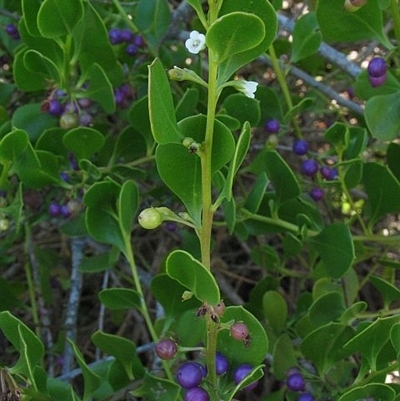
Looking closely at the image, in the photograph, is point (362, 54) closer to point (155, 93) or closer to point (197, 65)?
point (197, 65)

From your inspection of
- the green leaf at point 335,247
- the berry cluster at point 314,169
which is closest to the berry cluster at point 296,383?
the green leaf at point 335,247

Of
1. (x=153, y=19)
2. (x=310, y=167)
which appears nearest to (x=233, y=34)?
(x=310, y=167)

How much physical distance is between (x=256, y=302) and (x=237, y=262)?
0.76 m

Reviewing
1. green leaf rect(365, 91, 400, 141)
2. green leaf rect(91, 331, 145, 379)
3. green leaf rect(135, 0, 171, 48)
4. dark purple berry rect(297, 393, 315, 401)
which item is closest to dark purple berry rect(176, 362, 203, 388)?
green leaf rect(91, 331, 145, 379)

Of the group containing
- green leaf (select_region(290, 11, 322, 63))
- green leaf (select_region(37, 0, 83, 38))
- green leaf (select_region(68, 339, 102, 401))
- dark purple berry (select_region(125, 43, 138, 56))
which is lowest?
green leaf (select_region(68, 339, 102, 401))

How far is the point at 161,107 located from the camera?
0.93 meters

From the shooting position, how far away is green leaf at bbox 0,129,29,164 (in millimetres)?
1309

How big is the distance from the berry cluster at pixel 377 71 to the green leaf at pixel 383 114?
44mm

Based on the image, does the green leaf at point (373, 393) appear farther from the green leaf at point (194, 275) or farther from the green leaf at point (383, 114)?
the green leaf at point (383, 114)

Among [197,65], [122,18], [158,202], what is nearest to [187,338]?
[158,202]

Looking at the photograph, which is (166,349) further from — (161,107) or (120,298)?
(161,107)

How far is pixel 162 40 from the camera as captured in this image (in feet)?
6.39

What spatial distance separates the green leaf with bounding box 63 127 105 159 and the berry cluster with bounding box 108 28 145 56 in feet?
1.28

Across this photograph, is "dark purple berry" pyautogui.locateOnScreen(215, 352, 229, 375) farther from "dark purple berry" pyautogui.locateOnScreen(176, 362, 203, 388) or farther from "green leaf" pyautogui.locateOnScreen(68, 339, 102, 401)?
"green leaf" pyautogui.locateOnScreen(68, 339, 102, 401)
